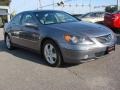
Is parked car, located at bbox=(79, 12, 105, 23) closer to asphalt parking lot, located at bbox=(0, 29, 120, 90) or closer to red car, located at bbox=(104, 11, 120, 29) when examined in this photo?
red car, located at bbox=(104, 11, 120, 29)

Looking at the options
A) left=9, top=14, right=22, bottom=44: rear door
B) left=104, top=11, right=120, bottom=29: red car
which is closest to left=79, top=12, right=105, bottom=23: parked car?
left=104, top=11, right=120, bottom=29: red car

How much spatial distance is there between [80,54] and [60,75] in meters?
0.66

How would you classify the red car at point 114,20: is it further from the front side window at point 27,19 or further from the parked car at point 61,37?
the front side window at point 27,19

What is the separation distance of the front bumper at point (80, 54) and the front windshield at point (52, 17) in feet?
4.76

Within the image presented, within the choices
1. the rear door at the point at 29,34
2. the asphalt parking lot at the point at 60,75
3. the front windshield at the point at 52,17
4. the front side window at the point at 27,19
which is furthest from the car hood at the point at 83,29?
the front side window at the point at 27,19

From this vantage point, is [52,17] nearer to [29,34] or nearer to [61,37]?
[29,34]

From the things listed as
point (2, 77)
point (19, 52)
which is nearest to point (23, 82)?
point (2, 77)

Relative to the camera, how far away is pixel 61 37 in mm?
6289

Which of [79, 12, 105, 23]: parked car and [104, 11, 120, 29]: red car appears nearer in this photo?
[104, 11, 120, 29]: red car

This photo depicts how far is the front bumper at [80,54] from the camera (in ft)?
19.7

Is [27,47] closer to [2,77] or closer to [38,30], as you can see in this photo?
[38,30]

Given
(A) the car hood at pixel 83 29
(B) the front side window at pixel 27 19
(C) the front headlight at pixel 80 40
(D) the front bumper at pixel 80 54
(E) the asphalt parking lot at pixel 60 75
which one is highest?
(B) the front side window at pixel 27 19

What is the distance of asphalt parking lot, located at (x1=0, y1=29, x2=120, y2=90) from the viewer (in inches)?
203

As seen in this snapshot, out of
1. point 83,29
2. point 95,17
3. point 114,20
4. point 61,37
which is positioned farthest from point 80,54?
point 95,17
